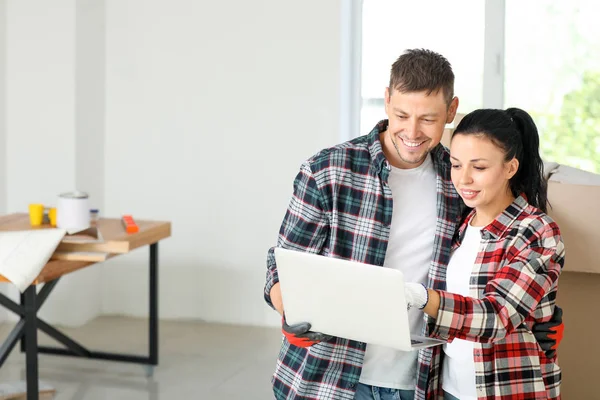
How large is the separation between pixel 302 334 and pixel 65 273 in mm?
2039

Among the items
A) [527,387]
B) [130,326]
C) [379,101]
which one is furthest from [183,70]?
[527,387]

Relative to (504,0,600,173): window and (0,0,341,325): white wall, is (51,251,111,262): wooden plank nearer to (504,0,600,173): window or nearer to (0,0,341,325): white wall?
(0,0,341,325): white wall

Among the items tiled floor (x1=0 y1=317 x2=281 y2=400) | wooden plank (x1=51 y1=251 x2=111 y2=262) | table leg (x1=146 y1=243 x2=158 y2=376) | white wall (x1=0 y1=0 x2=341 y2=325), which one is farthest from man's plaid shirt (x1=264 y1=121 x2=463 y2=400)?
white wall (x1=0 y1=0 x2=341 y2=325)

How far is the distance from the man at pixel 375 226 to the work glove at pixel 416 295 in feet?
0.69

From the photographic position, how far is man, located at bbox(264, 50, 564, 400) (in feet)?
5.64

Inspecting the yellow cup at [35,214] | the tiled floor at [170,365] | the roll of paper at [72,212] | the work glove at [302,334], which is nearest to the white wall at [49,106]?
the tiled floor at [170,365]

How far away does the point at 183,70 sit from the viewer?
15.6ft

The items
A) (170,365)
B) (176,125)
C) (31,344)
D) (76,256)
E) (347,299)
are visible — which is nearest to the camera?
(347,299)

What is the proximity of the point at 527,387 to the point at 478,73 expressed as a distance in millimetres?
3162

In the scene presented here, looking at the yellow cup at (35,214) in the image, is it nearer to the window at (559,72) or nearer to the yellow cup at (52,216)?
the yellow cup at (52,216)

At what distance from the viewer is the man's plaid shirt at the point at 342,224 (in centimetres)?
174

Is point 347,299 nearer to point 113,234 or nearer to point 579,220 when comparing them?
point 579,220

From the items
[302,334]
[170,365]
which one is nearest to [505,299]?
[302,334]

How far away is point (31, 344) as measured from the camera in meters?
3.08
